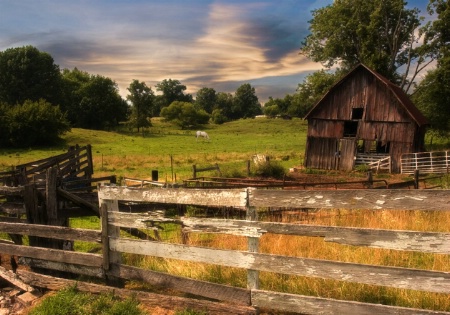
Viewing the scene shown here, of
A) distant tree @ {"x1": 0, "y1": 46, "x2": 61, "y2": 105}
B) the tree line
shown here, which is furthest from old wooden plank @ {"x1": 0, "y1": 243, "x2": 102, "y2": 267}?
distant tree @ {"x1": 0, "y1": 46, "x2": 61, "y2": 105}

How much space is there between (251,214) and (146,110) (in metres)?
77.2

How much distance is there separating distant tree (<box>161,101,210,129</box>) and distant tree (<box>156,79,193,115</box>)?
4468 centimetres

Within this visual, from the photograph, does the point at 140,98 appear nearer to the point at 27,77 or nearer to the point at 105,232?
the point at 27,77

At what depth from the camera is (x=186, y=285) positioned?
479 cm

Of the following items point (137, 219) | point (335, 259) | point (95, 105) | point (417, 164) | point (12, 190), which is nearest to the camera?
point (137, 219)

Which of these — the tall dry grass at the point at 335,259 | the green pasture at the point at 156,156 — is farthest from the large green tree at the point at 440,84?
the tall dry grass at the point at 335,259

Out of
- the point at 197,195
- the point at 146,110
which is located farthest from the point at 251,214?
the point at 146,110

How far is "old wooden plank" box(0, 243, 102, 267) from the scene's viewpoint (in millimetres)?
5484

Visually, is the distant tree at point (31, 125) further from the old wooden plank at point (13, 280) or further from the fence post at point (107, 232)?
the fence post at point (107, 232)

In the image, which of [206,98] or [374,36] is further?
[206,98]

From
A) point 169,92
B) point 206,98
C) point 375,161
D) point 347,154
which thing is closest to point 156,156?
point 347,154

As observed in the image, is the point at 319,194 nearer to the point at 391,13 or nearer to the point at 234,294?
the point at 234,294

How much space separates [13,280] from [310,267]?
15.6 ft

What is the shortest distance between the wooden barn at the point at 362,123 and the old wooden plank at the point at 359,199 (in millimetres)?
26578
